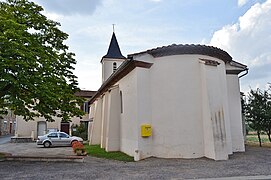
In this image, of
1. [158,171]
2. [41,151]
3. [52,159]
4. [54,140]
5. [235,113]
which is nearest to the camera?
[158,171]

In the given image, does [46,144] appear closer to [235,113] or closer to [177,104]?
[177,104]

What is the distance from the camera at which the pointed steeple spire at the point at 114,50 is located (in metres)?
34.0

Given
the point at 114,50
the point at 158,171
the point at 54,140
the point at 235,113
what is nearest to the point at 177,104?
the point at 158,171

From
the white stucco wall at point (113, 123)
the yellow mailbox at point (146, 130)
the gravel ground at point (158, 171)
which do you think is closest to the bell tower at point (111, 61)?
the white stucco wall at point (113, 123)

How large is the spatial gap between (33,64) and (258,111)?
15.6m

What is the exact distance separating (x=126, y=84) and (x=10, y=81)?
22.7ft

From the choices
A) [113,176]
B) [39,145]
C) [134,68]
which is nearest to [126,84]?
[134,68]

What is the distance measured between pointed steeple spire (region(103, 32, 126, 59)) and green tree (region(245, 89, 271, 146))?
19.1m

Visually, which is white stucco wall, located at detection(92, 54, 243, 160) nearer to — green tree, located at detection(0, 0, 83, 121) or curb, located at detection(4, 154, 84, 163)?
curb, located at detection(4, 154, 84, 163)

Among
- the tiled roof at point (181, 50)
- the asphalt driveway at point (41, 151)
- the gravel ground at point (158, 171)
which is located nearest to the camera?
the gravel ground at point (158, 171)

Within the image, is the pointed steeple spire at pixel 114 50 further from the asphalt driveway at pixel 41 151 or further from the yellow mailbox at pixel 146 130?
the yellow mailbox at pixel 146 130

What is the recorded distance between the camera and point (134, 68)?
1412 centimetres

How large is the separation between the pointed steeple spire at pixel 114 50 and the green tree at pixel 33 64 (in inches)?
729

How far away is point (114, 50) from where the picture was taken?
3459 cm
